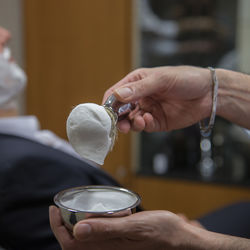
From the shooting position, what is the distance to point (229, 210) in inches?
39.2

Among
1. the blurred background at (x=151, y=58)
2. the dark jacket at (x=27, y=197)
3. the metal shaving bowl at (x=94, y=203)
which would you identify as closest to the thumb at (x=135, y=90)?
the metal shaving bowl at (x=94, y=203)

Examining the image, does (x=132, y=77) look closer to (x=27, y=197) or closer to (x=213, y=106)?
(x=213, y=106)

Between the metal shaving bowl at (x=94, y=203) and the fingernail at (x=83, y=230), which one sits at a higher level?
the metal shaving bowl at (x=94, y=203)

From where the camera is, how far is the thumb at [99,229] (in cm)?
41

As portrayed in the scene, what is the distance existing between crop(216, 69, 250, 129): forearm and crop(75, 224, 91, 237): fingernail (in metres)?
0.46

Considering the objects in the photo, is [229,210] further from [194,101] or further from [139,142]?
[139,142]

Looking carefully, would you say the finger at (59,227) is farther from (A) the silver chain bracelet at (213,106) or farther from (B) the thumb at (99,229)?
(A) the silver chain bracelet at (213,106)

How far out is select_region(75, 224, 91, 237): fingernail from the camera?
41 cm

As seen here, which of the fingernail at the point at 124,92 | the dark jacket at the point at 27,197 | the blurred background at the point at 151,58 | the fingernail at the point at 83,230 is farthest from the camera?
the blurred background at the point at 151,58

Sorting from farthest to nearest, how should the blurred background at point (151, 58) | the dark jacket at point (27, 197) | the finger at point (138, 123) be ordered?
the blurred background at point (151, 58) < the dark jacket at point (27, 197) < the finger at point (138, 123)

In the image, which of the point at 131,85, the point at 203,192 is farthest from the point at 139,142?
the point at 131,85

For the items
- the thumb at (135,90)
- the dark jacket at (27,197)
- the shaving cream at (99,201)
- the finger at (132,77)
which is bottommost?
A: the dark jacket at (27,197)

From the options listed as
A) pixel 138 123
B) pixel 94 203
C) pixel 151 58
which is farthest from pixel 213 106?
pixel 151 58

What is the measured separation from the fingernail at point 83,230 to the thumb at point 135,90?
7.9 inches
